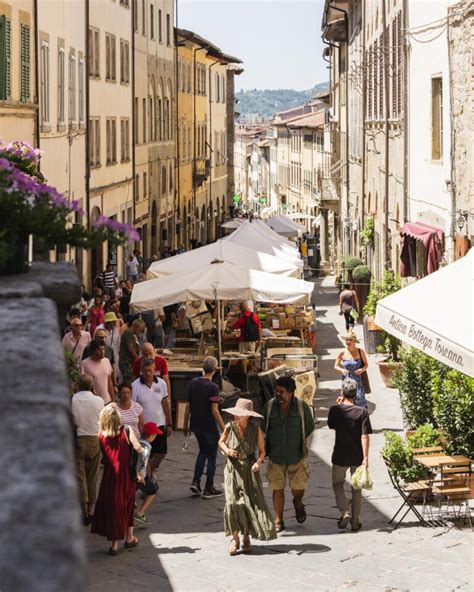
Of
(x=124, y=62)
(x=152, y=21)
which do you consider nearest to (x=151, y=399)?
(x=124, y=62)

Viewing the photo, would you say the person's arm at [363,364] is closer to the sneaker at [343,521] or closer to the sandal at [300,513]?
the sandal at [300,513]

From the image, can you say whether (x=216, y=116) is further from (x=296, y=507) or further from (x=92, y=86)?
(x=296, y=507)

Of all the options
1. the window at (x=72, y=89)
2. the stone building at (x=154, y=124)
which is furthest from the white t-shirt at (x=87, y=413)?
the stone building at (x=154, y=124)

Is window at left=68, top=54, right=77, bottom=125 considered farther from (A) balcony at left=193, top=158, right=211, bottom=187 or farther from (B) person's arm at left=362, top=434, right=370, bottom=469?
(A) balcony at left=193, top=158, right=211, bottom=187

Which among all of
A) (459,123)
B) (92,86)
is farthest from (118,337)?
(92,86)

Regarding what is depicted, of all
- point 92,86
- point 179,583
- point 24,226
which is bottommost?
point 179,583

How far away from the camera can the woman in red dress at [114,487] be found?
1013 centimetres

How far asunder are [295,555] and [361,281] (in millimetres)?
→ 20693

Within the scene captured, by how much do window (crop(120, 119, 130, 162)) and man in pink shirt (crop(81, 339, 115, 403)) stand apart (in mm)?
27412

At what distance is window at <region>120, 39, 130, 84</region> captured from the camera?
41.2 meters

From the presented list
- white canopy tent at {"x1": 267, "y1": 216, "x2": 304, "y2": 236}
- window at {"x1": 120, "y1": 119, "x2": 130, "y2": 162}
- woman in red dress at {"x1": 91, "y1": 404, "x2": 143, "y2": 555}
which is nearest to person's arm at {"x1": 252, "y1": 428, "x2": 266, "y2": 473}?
woman in red dress at {"x1": 91, "y1": 404, "x2": 143, "y2": 555}

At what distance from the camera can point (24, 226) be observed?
13.0 feet

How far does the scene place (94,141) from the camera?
34969 mm

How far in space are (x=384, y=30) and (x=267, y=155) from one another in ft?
357
